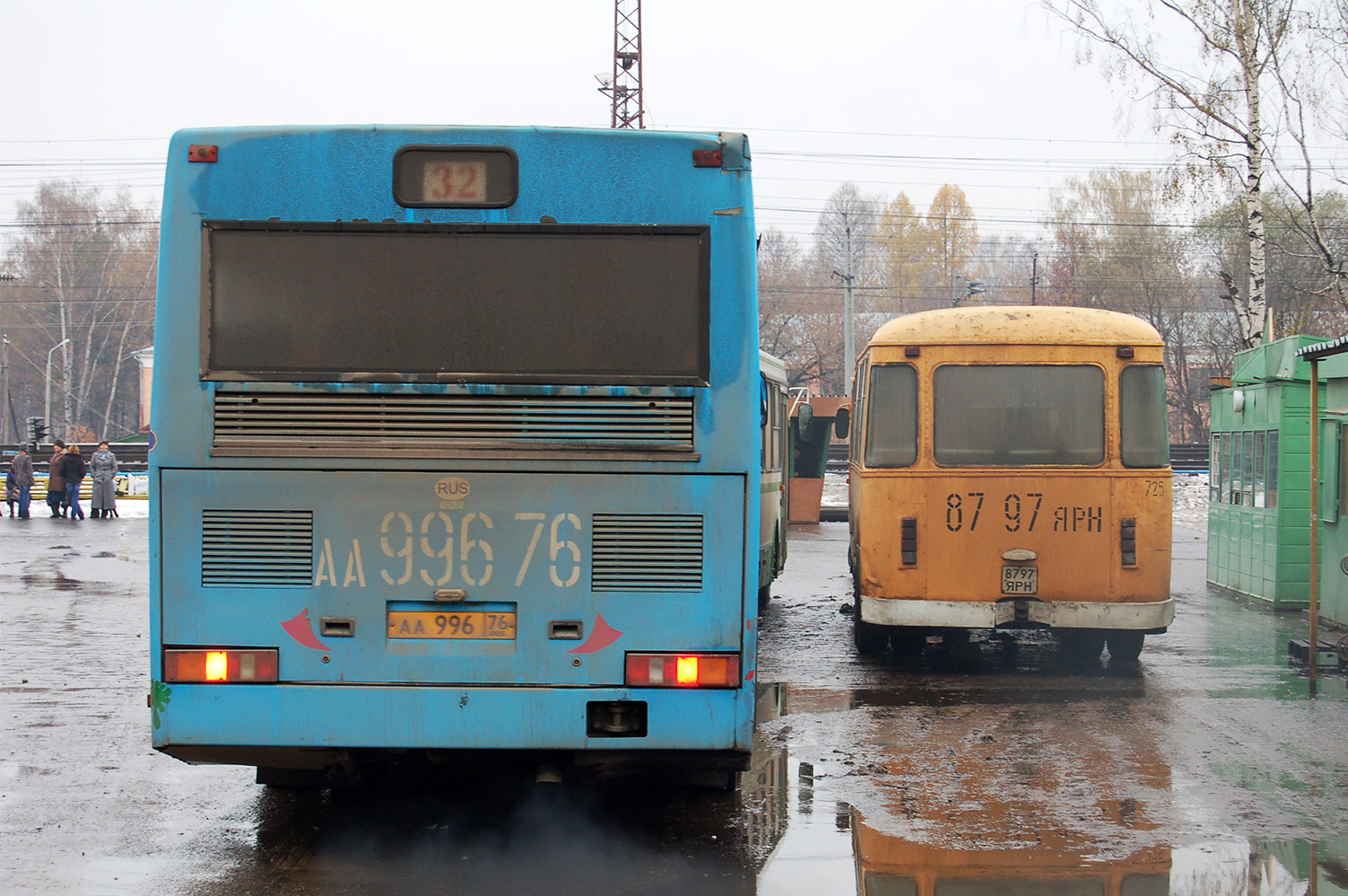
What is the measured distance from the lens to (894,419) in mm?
9781

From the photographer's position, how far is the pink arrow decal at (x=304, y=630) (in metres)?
5.03

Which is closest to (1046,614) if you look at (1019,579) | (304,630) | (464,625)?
(1019,579)

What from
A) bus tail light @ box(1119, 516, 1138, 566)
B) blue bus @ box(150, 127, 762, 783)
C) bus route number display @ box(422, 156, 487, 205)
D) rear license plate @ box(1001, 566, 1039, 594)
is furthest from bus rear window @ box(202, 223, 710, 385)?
bus tail light @ box(1119, 516, 1138, 566)

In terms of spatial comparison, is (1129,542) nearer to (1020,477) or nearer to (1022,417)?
(1020,477)

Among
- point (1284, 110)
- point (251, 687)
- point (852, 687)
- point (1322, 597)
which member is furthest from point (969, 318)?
point (1284, 110)

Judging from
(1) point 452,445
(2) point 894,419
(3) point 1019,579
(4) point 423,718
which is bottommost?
(4) point 423,718

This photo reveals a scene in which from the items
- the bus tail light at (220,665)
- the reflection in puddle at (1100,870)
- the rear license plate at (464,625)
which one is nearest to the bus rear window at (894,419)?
the reflection in puddle at (1100,870)

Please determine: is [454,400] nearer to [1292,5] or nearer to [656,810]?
[656,810]

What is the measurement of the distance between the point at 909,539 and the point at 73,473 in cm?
2618

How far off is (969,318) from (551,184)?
549cm

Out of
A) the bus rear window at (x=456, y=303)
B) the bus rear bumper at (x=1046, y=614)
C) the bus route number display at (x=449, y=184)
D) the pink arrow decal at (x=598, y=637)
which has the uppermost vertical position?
the bus route number display at (x=449, y=184)

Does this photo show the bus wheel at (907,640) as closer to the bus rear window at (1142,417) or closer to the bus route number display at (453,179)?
the bus rear window at (1142,417)

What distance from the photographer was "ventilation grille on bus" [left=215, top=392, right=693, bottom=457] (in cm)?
502

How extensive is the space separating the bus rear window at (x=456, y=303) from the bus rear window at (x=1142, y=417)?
560 centimetres
